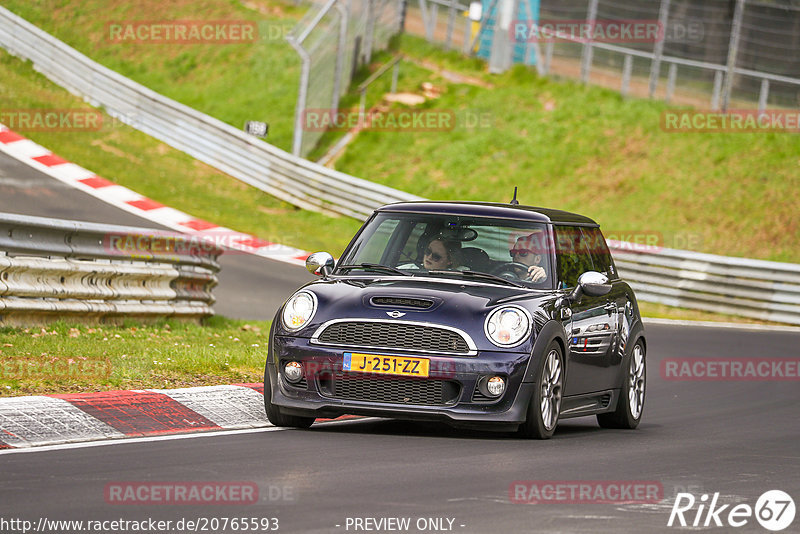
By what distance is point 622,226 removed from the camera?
27.7 meters

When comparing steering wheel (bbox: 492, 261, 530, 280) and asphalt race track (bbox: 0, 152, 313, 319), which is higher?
steering wheel (bbox: 492, 261, 530, 280)

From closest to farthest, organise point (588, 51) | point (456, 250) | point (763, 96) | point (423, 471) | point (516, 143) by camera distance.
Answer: point (423, 471) < point (456, 250) < point (763, 96) < point (516, 143) < point (588, 51)

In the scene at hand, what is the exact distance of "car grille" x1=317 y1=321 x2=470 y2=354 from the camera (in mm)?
8695

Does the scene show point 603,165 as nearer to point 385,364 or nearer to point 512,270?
point 512,270

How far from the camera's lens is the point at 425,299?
349 inches

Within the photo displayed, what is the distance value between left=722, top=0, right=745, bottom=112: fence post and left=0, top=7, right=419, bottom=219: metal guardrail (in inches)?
319

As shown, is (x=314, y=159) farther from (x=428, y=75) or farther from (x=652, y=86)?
(x=652, y=86)

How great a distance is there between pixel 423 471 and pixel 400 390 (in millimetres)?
1348

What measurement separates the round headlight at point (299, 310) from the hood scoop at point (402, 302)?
0.42 metres

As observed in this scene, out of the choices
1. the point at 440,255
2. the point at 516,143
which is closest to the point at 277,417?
the point at 440,255

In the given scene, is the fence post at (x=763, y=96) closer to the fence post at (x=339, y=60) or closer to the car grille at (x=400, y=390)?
the fence post at (x=339, y=60)

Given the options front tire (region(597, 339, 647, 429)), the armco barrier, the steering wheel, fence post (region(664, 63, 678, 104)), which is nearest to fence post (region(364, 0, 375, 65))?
the armco barrier

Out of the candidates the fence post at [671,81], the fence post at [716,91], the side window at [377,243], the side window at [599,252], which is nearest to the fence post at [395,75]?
the fence post at [671,81]

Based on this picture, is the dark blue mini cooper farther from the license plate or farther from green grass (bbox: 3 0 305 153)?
green grass (bbox: 3 0 305 153)
